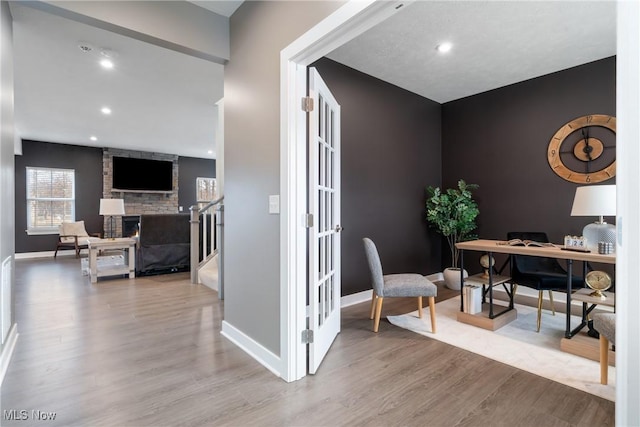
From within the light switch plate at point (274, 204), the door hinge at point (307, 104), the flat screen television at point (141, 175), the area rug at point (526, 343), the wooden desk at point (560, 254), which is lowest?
the area rug at point (526, 343)

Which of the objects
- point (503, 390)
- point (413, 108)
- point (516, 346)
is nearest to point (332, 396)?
point (503, 390)

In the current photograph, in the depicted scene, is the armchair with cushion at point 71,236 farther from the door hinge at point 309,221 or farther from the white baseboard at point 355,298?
the door hinge at point 309,221

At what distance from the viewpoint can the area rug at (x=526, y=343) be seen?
2061 millimetres

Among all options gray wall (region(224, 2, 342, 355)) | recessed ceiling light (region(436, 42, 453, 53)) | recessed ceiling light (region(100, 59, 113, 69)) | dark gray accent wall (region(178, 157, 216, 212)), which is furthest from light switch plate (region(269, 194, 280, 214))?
dark gray accent wall (region(178, 157, 216, 212))

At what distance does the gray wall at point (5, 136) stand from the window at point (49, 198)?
21.6ft

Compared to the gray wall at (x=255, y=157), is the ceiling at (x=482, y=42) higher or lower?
higher

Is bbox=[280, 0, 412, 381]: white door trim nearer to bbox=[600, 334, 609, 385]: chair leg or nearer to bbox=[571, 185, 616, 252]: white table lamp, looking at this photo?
bbox=[600, 334, 609, 385]: chair leg

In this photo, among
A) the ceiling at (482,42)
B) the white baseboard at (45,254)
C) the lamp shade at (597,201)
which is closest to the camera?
the lamp shade at (597,201)

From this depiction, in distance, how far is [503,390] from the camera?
191 centimetres

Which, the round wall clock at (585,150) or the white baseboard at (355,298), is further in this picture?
the white baseboard at (355,298)

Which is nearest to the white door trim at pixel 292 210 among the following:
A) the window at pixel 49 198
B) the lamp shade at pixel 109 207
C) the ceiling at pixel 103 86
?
the ceiling at pixel 103 86

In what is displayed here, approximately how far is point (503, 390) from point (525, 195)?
2.99 m

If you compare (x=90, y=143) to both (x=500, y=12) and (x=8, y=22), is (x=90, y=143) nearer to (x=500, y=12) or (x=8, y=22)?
(x=8, y=22)

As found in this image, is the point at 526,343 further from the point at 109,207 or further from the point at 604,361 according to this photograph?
the point at 109,207
